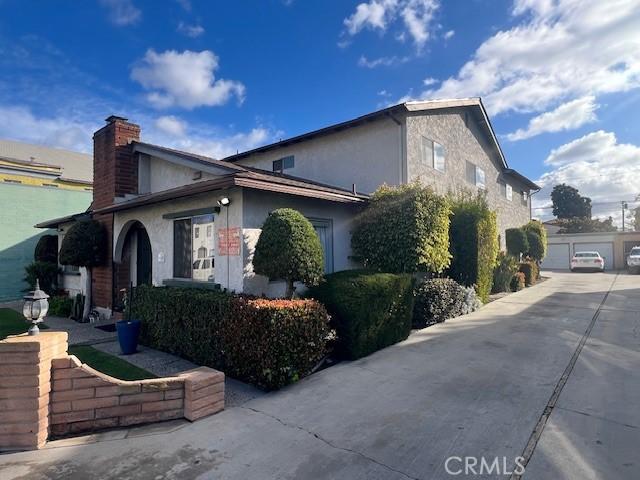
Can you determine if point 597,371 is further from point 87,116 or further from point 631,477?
point 87,116

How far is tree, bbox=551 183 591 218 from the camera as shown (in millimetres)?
56344

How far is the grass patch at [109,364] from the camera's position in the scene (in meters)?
6.03

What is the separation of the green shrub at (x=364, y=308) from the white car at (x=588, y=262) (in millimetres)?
26294

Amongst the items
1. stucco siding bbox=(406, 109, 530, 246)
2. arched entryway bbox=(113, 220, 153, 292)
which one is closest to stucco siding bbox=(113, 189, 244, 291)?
arched entryway bbox=(113, 220, 153, 292)

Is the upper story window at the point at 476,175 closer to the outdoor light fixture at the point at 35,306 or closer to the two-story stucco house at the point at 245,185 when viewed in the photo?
the two-story stucco house at the point at 245,185

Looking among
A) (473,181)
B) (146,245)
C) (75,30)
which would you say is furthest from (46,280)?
(473,181)

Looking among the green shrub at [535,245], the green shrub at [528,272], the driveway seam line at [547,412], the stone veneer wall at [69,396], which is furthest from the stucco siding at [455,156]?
the stone veneer wall at [69,396]

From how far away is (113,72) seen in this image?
37.0 ft

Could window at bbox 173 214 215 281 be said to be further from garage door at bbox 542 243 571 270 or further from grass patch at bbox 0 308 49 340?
garage door at bbox 542 243 571 270

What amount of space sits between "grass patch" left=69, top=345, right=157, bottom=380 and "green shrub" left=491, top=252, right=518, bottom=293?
14.3m

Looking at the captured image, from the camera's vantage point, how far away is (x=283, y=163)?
1491 centimetres

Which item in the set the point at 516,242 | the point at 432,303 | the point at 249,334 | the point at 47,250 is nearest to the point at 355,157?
the point at 432,303

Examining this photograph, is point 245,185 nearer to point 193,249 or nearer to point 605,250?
point 193,249

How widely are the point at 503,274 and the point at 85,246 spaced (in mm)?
16029
